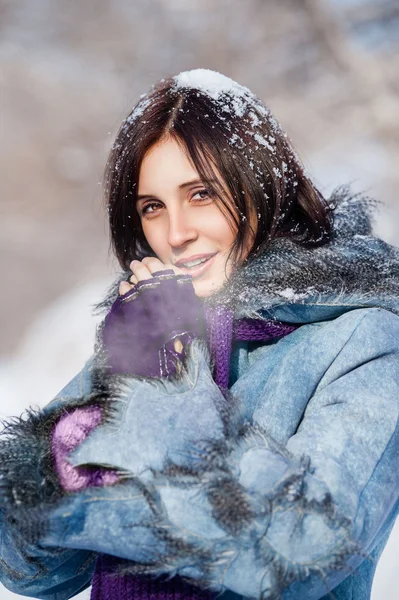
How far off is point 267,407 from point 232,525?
294 millimetres

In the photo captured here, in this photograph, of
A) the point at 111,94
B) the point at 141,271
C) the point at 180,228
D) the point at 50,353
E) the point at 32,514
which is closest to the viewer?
the point at 32,514

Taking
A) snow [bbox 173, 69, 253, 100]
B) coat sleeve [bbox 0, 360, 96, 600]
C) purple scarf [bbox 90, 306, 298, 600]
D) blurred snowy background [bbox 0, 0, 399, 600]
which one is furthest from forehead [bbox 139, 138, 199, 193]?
blurred snowy background [bbox 0, 0, 399, 600]

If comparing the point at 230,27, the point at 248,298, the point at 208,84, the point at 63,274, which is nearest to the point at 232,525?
the point at 248,298

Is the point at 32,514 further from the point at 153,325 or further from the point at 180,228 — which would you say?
the point at 180,228

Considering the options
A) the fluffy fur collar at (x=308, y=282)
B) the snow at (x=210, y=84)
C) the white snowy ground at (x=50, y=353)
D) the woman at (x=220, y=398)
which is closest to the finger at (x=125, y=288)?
the woman at (x=220, y=398)

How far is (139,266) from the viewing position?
3.68 feet

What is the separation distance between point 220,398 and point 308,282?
314 mm

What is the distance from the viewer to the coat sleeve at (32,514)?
2.62 ft

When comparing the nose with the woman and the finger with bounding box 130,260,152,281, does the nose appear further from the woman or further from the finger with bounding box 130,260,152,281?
the finger with bounding box 130,260,152,281

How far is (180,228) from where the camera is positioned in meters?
1.22

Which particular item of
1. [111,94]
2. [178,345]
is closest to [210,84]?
[178,345]

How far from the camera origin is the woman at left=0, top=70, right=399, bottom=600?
722 mm

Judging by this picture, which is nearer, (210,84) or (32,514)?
(32,514)

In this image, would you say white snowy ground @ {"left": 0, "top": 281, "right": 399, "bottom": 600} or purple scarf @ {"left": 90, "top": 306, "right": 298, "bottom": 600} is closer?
purple scarf @ {"left": 90, "top": 306, "right": 298, "bottom": 600}
